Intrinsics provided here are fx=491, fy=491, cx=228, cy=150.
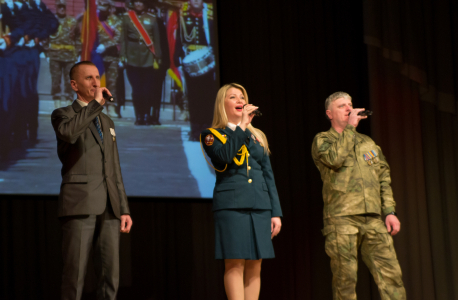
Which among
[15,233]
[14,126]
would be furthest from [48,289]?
[14,126]

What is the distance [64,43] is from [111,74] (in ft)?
1.28

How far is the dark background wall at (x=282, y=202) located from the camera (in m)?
3.41

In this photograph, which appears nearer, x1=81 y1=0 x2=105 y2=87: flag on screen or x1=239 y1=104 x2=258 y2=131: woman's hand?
x1=239 y1=104 x2=258 y2=131: woman's hand

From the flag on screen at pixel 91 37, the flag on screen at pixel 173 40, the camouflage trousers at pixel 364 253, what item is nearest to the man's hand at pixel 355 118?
the camouflage trousers at pixel 364 253

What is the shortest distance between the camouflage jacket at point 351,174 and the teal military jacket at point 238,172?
0.44 m

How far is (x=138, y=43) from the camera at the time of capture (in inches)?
149

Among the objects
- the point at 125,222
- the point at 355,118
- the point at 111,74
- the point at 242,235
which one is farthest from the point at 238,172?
the point at 111,74

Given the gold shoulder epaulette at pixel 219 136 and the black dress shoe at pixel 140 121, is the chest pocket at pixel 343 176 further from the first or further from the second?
the black dress shoe at pixel 140 121

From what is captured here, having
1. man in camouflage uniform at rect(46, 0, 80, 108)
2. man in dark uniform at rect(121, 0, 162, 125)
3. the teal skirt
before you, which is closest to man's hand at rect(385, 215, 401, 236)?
the teal skirt

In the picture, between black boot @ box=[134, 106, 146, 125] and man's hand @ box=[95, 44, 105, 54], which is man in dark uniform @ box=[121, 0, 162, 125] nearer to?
black boot @ box=[134, 106, 146, 125]

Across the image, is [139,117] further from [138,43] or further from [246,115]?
[246,115]

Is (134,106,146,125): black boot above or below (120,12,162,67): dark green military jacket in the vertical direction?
below

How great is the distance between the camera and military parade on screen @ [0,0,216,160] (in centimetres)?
336

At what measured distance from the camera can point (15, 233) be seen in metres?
3.38
